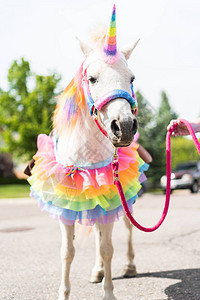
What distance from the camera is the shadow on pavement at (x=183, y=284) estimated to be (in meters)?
3.47

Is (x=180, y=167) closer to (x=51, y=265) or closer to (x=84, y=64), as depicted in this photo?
(x=51, y=265)

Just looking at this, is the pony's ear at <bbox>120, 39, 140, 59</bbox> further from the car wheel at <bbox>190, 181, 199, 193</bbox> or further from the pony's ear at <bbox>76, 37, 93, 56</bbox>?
the car wheel at <bbox>190, 181, 199, 193</bbox>

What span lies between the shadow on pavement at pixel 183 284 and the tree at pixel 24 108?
2260 cm

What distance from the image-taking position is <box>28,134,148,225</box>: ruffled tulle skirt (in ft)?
10.3

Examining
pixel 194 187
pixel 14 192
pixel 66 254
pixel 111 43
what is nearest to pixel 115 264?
pixel 66 254

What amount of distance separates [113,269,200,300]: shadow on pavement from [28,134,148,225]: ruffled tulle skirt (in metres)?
1.04

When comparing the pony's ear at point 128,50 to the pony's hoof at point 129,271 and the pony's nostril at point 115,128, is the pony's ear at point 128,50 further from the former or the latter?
the pony's hoof at point 129,271

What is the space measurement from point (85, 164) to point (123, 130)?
886 millimetres

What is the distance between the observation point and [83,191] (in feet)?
10.2

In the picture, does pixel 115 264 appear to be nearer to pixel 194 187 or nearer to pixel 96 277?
pixel 96 277

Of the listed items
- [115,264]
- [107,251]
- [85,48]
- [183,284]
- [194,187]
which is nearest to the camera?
[85,48]

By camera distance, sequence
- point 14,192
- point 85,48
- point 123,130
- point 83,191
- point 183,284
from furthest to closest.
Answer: point 14,192, point 183,284, point 83,191, point 85,48, point 123,130

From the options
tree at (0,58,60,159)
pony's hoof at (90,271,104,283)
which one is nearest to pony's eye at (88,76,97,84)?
pony's hoof at (90,271,104,283)

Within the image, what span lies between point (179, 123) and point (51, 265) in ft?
9.36
